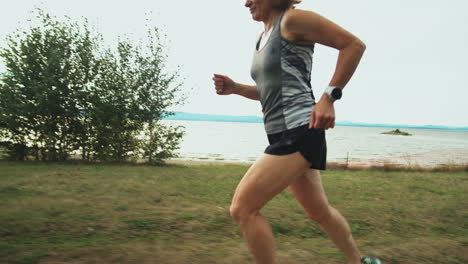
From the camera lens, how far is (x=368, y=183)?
32.6 ft

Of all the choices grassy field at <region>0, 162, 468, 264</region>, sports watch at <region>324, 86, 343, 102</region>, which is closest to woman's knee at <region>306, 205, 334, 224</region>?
sports watch at <region>324, 86, 343, 102</region>

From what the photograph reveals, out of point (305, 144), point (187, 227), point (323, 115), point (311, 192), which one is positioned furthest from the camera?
point (187, 227)

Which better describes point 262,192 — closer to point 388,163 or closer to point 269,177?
point 269,177

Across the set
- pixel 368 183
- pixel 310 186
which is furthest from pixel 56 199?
pixel 368 183

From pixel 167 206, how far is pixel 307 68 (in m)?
4.39

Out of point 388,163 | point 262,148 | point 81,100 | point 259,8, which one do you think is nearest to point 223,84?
point 259,8

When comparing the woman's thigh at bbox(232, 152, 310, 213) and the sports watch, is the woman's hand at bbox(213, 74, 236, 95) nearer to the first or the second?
the woman's thigh at bbox(232, 152, 310, 213)

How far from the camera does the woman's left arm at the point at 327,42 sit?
1804 millimetres

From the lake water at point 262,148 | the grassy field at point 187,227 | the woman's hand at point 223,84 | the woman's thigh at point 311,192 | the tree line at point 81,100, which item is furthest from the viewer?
the lake water at point 262,148

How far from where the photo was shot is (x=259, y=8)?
2074mm

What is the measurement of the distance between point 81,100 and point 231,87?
1501 centimetres

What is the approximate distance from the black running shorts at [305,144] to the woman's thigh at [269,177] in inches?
1.1

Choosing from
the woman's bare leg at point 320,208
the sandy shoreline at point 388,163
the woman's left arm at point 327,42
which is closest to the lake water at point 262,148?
the sandy shoreline at point 388,163

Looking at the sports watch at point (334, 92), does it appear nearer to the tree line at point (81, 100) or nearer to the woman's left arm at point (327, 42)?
the woman's left arm at point (327, 42)
